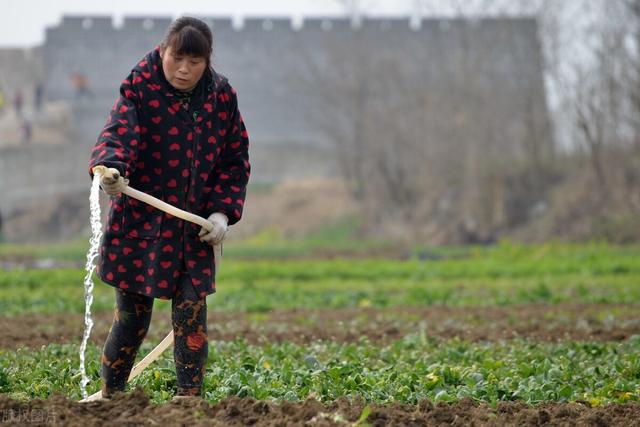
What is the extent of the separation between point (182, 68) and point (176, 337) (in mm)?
1419

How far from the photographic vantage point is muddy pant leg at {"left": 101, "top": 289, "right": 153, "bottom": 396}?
5.36 m

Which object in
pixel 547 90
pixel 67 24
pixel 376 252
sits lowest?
pixel 376 252

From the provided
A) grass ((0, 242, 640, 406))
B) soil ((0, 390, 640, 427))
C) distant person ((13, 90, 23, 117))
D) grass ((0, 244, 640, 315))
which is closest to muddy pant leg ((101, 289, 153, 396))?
grass ((0, 242, 640, 406))

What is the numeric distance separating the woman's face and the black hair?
1.2 inches

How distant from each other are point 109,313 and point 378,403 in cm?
690

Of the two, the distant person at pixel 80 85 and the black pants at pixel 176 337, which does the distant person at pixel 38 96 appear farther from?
the black pants at pixel 176 337

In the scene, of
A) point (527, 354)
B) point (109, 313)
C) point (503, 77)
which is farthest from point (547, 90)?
point (527, 354)

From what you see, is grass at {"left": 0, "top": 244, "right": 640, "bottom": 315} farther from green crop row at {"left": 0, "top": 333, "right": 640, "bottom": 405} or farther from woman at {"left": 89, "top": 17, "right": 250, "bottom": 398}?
woman at {"left": 89, "top": 17, "right": 250, "bottom": 398}

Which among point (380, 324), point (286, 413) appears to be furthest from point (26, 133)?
point (286, 413)

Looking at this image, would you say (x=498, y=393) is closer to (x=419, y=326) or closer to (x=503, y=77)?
(x=419, y=326)

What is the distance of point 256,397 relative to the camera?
17.5 feet

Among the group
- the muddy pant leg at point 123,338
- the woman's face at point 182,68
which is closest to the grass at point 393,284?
the muddy pant leg at point 123,338

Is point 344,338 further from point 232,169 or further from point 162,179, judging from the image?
point 162,179

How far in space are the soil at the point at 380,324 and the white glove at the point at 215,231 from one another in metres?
2.95
